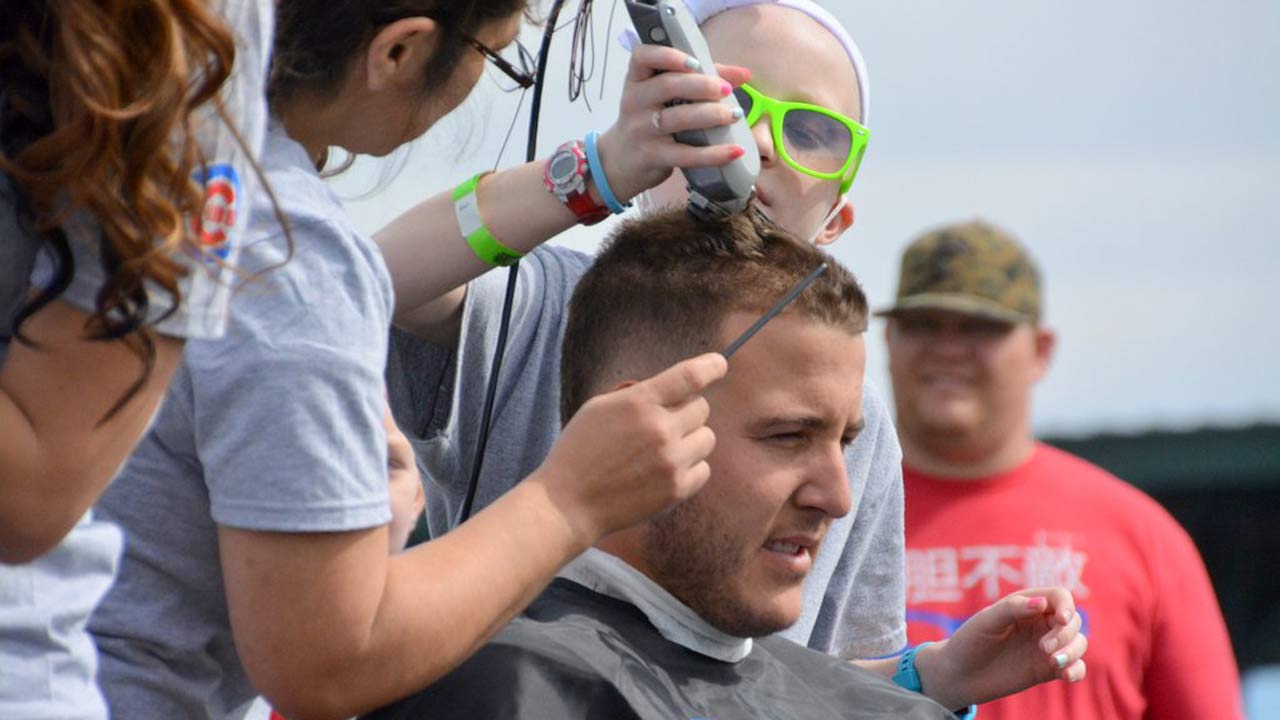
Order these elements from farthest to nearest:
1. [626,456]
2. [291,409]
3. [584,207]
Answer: [584,207], [626,456], [291,409]

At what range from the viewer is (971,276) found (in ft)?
15.6

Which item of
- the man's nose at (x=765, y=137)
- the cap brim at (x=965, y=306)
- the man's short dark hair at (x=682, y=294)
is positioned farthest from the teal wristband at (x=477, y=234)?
the cap brim at (x=965, y=306)

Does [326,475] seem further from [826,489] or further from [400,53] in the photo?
[826,489]

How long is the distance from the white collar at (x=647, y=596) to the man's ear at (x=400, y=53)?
736 millimetres

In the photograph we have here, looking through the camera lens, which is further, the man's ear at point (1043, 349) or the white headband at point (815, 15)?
the man's ear at point (1043, 349)

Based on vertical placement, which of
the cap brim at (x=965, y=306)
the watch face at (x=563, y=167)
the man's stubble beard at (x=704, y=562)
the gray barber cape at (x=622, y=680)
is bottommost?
the cap brim at (x=965, y=306)

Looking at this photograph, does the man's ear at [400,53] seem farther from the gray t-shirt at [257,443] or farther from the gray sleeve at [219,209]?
the gray sleeve at [219,209]

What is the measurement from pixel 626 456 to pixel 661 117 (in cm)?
48

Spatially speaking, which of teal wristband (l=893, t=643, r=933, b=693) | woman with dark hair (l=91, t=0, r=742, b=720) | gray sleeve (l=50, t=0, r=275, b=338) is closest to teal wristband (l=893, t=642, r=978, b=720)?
teal wristband (l=893, t=643, r=933, b=693)

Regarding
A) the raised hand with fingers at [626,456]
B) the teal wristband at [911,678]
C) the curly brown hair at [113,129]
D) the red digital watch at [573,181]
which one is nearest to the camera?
the curly brown hair at [113,129]

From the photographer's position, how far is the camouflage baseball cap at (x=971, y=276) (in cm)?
473

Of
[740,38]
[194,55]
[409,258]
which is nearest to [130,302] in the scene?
[194,55]

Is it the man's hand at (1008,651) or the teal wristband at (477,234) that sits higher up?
the teal wristband at (477,234)

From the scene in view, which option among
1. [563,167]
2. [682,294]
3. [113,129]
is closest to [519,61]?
[563,167]
